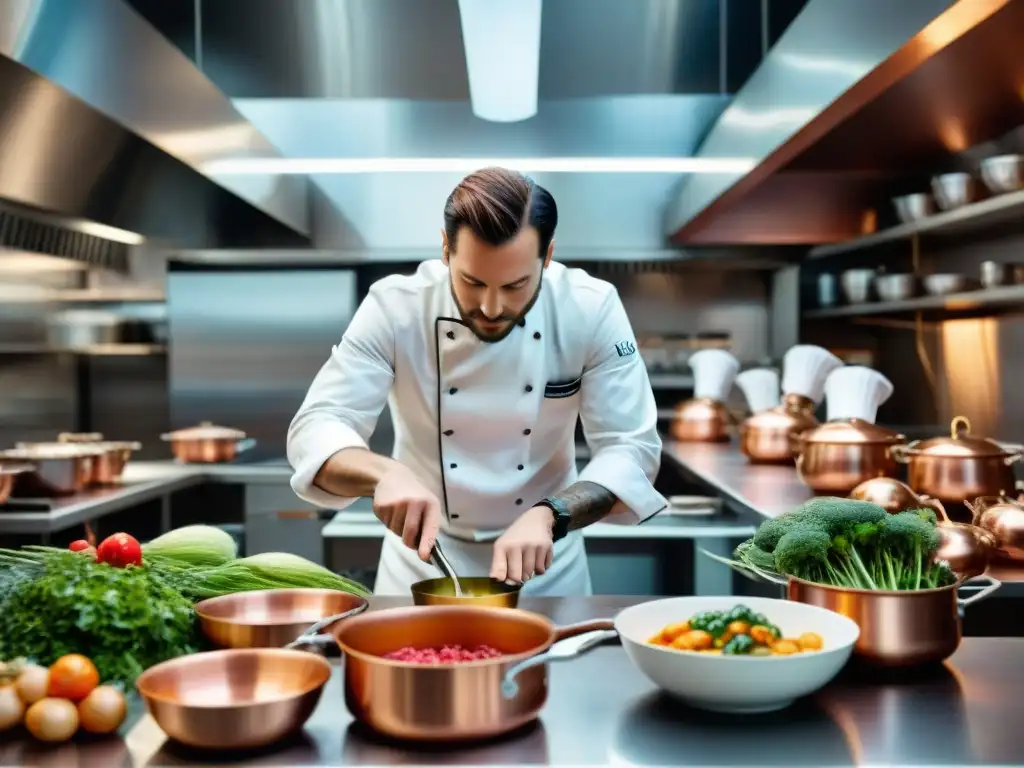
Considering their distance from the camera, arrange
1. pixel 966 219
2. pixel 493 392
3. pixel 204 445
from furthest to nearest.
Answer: pixel 204 445, pixel 966 219, pixel 493 392

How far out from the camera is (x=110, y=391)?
18.7ft

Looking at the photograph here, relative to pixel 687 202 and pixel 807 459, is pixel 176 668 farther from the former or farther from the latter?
pixel 687 202

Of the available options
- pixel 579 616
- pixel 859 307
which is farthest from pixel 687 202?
pixel 579 616

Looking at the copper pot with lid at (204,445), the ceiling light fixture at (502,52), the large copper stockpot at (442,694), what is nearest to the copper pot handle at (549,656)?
the large copper stockpot at (442,694)

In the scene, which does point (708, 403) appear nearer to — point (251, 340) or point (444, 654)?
point (251, 340)

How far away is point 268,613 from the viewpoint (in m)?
1.28

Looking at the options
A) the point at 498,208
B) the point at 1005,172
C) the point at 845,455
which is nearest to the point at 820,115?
the point at 1005,172

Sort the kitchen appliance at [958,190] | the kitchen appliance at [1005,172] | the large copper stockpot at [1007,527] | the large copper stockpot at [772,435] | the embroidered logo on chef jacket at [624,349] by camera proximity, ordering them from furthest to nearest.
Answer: the large copper stockpot at [772,435]
the kitchen appliance at [958,190]
the kitchen appliance at [1005,172]
the embroidered logo on chef jacket at [624,349]
the large copper stockpot at [1007,527]

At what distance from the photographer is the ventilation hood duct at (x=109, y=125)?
2.19 metres

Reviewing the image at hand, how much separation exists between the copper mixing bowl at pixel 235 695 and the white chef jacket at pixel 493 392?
835 millimetres

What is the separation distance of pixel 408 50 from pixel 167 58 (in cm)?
226

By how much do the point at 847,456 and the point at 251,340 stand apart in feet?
11.7

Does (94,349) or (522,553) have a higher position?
(94,349)

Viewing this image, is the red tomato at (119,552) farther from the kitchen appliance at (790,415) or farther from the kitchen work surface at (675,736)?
the kitchen appliance at (790,415)
